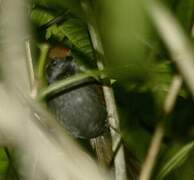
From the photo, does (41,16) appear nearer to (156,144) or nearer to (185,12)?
(185,12)

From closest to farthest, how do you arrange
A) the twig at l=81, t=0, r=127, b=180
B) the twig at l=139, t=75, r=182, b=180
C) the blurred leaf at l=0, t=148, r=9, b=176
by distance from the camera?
1. the twig at l=139, t=75, r=182, b=180
2. the twig at l=81, t=0, r=127, b=180
3. the blurred leaf at l=0, t=148, r=9, b=176

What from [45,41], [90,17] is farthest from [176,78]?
[45,41]

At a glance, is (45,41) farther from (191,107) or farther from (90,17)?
(90,17)

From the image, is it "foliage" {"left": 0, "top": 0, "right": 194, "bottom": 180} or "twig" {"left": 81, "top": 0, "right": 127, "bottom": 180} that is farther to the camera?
"twig" {"left": 81, "top": 0, "right": 127, "bottom": 180}

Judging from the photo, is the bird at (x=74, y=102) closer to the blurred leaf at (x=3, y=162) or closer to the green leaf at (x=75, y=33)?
the green leaf at (x=75, y=33)

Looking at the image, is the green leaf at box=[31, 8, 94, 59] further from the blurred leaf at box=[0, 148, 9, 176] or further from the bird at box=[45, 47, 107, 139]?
the blurred leaf at box=[0, 148, 9, 176]

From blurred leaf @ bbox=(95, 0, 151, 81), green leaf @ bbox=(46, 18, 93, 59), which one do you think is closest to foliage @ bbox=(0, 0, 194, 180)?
green leaf @ bbox=(46, 18, 93, 59)

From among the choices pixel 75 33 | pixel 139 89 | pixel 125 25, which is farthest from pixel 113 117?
pixel 125 25

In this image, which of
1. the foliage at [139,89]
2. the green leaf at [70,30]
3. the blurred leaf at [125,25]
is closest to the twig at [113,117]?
the foliage at [139,89]

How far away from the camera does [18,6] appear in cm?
40

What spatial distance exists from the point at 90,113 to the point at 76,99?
5 centimetres

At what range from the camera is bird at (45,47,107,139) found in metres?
1.27

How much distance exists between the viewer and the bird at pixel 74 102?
49.9 inches

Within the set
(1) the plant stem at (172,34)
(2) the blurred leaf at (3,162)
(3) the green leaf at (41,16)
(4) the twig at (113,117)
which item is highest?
(1) the plant stem at (172,34)
